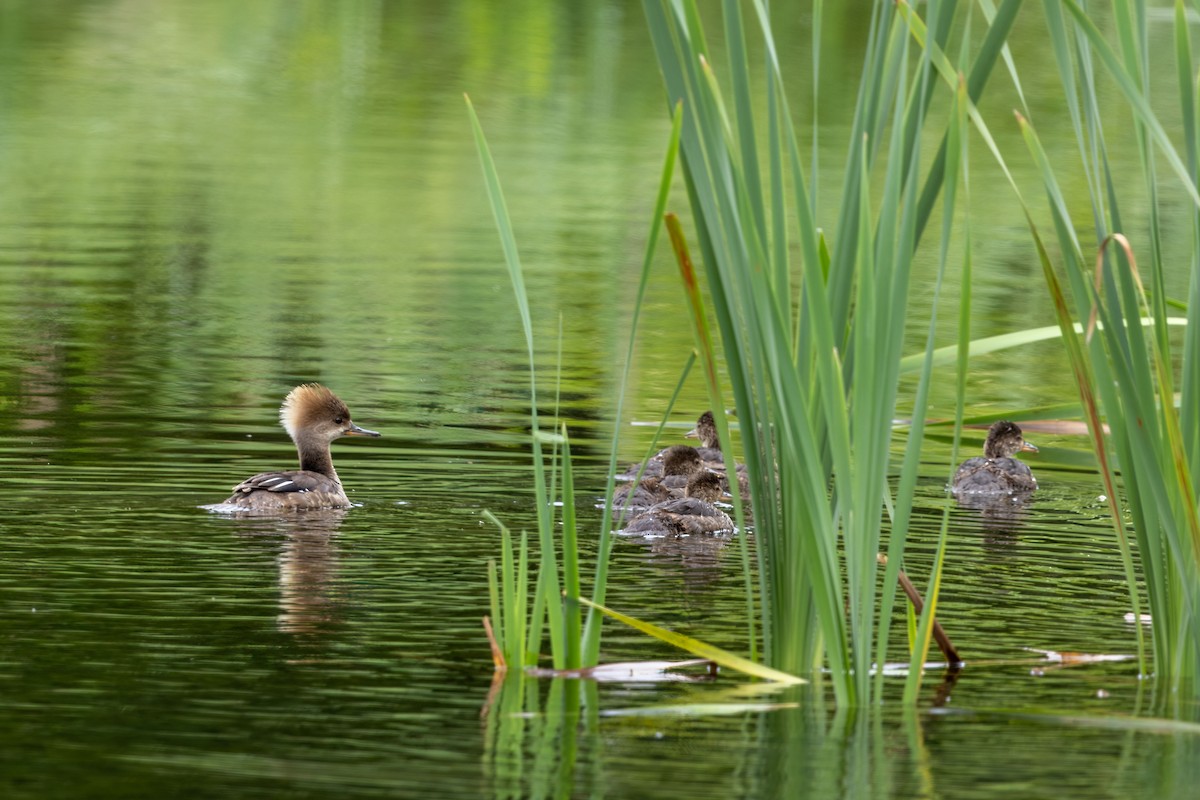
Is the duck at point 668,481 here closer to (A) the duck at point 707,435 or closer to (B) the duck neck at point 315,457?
(A) the duck at point 707,435

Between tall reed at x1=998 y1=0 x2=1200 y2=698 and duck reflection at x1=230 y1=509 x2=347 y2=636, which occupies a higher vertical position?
tall reed at x1=998 y1=0 x2=1200 y2=698

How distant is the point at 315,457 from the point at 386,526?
148 centimetres

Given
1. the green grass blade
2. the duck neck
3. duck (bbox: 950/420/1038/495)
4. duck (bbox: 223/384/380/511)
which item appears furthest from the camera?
duck (bbox: 950/420/1038/495)

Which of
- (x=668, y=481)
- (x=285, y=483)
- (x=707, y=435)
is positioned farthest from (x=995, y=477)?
(x=285, y=483)

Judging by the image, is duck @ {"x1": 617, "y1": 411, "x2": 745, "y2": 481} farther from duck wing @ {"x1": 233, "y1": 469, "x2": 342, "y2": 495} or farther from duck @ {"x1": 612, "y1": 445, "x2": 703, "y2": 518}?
duck wing @ {"x1": 233, "y1": 469, "x2": 342, "y2": 495}

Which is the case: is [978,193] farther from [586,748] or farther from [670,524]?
[586,748]

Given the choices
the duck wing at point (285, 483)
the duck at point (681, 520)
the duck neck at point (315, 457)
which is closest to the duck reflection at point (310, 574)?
the duck wing at point (285, 483)

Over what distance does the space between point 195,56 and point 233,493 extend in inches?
1233

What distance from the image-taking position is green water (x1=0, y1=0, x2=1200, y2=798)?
4.91 metres

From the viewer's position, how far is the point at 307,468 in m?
10.2

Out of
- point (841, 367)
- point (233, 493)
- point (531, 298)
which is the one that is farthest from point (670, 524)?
point (531, 298)

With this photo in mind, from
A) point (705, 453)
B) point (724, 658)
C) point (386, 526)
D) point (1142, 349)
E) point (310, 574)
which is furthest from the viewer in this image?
point (705, 453)

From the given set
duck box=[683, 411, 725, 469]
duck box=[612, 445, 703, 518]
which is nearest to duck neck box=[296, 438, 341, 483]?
duck box=[612, 445, 703, 518]

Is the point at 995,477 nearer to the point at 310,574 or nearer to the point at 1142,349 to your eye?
the point at 310,574
